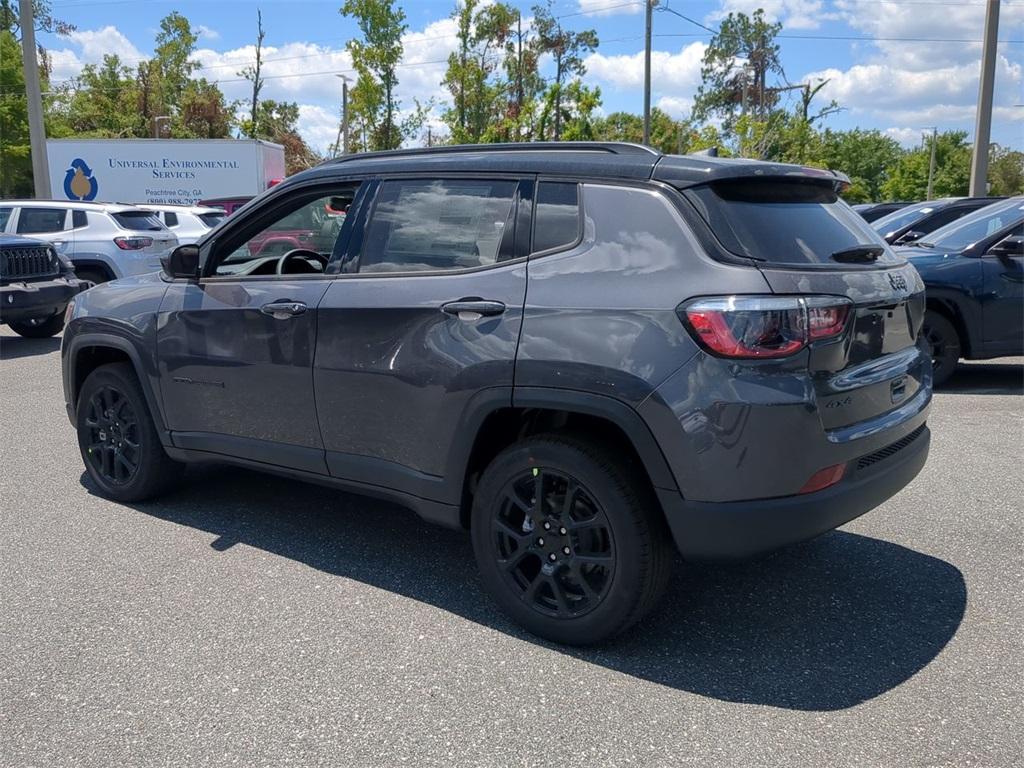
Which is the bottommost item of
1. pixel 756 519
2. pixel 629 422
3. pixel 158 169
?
pixel 756 519

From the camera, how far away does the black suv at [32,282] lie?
10461mm

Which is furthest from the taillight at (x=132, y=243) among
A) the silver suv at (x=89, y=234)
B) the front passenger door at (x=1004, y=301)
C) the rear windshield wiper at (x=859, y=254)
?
the rear windshield wiper at (x=859, y=254)

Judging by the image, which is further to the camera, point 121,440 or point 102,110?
point 102,110

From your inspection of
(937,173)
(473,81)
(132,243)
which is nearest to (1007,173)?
(937,173)

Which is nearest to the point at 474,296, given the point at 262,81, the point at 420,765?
the point at 420,765

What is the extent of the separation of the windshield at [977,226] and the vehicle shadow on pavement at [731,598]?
194 inches

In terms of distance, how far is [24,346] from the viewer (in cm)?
1139

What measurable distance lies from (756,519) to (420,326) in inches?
59.4

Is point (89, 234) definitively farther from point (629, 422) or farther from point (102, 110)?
point (102, 110)

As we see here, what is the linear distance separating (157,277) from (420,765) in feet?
10.7

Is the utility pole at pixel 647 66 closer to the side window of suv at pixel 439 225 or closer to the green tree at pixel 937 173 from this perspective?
the side window of suv at pixel 439 225

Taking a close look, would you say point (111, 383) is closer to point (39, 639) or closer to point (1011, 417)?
point (39, 639)

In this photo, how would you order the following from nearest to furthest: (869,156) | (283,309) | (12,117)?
(283,309) → (12,117) → (869,156)

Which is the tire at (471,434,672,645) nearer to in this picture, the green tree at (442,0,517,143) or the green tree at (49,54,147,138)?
the green tree at (442,0,517,143)
